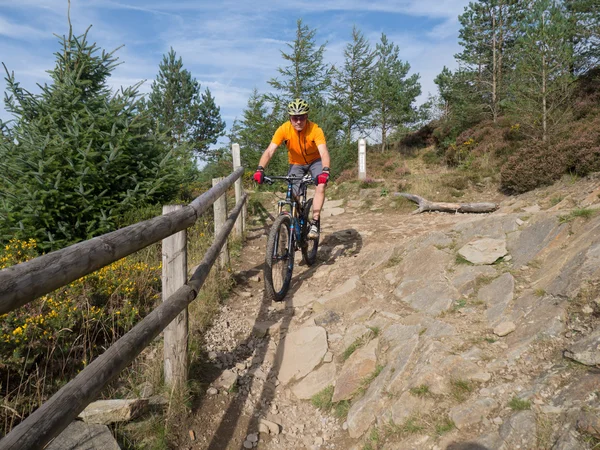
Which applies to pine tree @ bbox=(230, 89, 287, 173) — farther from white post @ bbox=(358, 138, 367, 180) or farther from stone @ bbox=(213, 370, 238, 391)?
stone @ bbox=(213, 370, 238, 391)

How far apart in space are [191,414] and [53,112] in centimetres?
588

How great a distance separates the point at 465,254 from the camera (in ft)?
14.5

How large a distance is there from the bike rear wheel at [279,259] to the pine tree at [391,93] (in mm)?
23525

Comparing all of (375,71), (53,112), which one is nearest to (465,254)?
(53,112)

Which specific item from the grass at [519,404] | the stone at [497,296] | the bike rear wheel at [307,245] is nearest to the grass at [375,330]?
the stone at [497,296]

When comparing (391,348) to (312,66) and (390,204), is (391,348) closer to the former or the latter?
(390,204)

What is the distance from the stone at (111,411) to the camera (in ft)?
7.98

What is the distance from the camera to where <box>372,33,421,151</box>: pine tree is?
86.6 feet

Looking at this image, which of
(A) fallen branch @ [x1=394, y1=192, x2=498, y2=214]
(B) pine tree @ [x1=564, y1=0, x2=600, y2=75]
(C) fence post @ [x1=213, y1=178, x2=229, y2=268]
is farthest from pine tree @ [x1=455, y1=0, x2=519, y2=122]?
(C) fence post @ [x1=213, y1=178, x2=229, y2=268]

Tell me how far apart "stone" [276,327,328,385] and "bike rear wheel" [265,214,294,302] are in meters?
0.71

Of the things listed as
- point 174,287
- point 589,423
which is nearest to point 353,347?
point 174,287

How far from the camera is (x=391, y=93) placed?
26.4m

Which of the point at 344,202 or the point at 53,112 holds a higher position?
the point at 53,112

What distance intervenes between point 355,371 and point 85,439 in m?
1.97
